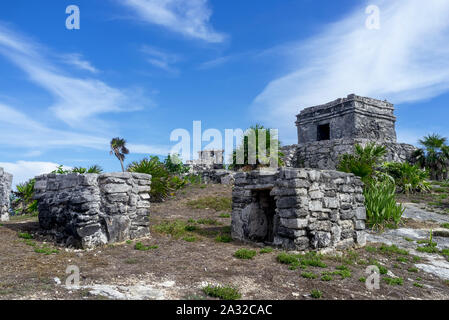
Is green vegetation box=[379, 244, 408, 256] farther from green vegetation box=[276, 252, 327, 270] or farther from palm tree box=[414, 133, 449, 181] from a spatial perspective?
palm tree box=[414, 133, 449, 181]

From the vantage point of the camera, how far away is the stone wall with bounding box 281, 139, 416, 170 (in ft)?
59.1

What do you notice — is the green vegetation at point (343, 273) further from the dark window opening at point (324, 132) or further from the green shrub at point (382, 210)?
the dark window opening at point (324, 132)

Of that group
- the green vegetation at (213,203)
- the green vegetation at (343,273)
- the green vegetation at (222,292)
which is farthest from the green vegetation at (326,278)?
the green vegetation at (213,203)

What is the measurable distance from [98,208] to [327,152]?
1454 cm

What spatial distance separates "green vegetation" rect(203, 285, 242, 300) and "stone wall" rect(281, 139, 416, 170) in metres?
14.7

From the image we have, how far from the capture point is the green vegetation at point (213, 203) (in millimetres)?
12945

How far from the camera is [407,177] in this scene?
53.2 feet

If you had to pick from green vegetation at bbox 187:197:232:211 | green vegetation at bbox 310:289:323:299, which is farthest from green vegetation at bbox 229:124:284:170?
green vegetation at bbox 310:289:323:299

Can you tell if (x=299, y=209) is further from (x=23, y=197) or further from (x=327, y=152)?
(x=23, y=197)

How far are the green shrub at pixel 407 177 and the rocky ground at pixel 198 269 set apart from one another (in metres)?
6.89

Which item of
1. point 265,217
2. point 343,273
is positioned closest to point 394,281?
point 343,273

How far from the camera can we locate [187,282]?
16.6 ft

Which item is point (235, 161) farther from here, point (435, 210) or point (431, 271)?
point (431, 271)

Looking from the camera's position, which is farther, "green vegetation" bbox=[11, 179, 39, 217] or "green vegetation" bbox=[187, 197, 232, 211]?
"green vegetation" bbox=[11, 179, 39, 217]
